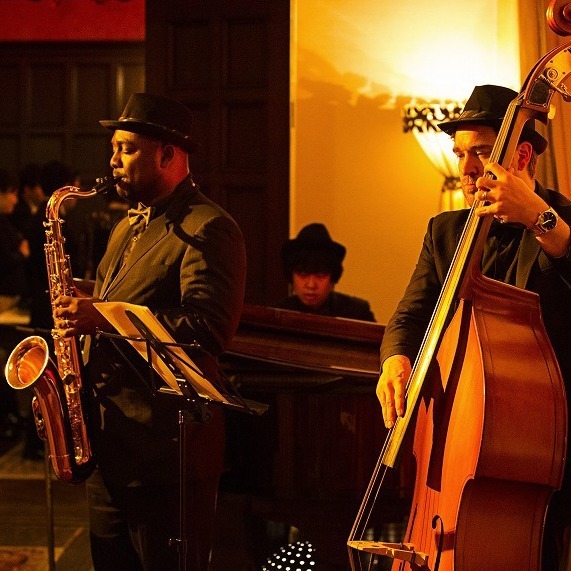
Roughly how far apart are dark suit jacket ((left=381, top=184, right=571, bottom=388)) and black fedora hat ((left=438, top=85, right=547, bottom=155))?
11cm

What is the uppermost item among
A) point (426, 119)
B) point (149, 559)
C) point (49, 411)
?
point (426, 119)

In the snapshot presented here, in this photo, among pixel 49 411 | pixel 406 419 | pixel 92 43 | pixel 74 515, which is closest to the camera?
pixel 406 419

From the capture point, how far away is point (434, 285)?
7.89 ft

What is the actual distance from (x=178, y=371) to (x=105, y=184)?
0.67 meters

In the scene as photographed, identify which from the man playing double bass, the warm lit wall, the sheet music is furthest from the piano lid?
the warm lit wall

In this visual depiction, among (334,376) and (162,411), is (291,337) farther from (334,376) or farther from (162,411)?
(162,411)

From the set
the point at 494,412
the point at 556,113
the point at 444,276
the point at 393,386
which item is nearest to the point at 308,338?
the point at 444,276

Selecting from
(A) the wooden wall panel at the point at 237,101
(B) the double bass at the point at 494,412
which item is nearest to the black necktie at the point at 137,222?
(B) the double bass at the point at 494,412

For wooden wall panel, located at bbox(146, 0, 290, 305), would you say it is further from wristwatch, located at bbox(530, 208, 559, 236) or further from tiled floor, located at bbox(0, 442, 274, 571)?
wristwatch, located at bbox(530, 208, 559, 236)

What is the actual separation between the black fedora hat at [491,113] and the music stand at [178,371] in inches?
29.9

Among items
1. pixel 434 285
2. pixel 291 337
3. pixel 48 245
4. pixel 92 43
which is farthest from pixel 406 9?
pixel 92 43

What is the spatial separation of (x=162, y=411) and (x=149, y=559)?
394 mm

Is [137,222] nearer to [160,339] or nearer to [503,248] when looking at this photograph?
[160,339]

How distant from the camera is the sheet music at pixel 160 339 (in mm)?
2320
